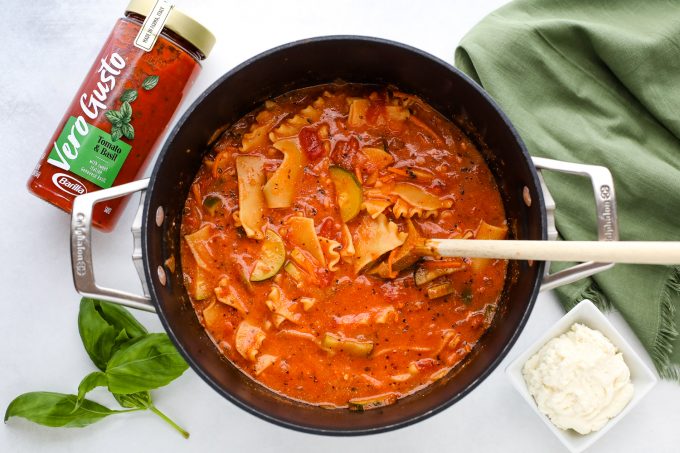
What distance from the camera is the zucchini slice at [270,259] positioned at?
2977 millimetres

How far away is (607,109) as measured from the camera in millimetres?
3258

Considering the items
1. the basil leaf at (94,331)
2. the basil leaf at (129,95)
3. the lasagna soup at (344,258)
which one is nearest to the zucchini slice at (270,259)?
the lasagna soup at (344,258)

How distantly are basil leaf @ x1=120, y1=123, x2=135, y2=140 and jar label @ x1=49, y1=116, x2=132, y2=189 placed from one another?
4 centimetres

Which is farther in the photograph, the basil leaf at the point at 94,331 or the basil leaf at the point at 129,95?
the basil leaf at the point at 94,331

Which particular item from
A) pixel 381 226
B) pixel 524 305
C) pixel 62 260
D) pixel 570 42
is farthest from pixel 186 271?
pixel 570 42

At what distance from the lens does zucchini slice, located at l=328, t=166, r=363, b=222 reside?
2.96 m

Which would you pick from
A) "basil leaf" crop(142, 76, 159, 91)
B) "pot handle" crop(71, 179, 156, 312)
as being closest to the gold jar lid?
"basil leaf" crop(142, 76, 159, 91)

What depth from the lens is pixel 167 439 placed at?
3277 mm

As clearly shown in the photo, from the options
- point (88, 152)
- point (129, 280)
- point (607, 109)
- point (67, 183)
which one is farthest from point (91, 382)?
point (607, 109)

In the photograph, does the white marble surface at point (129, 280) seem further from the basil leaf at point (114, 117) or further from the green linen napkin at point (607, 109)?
the basil leaf at point (114, 117)

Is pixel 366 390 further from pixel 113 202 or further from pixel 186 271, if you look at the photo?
pixel 113 202

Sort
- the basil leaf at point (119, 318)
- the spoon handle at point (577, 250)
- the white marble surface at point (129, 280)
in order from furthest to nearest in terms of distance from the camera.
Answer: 1. the white marble surface at point (129, 280)
2. the basil leaf at point (119, 318)
3. the spoon handle at point (577, 250)

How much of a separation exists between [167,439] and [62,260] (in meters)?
1.03

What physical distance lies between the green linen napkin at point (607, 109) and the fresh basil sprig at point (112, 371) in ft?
6.38
